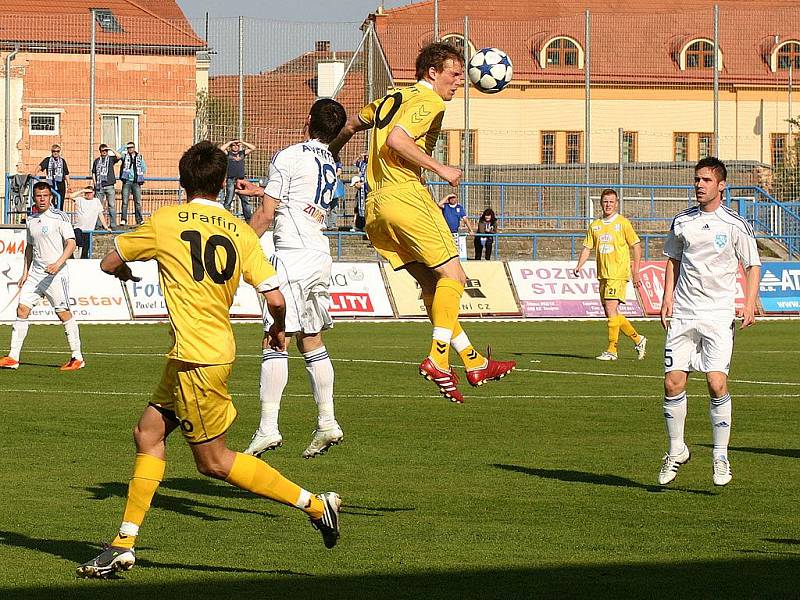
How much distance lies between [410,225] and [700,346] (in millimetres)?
2158

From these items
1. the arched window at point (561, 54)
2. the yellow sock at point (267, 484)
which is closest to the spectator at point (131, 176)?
the arched window at point (561, 54)

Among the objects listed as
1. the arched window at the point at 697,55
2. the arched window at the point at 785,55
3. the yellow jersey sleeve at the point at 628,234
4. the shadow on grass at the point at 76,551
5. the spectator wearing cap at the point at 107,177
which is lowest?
the shadow on grass at the point at 76,551

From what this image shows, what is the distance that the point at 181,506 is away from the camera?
29.3 ft

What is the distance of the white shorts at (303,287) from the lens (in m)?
10.2

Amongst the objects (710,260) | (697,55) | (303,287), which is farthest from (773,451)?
(697,55)

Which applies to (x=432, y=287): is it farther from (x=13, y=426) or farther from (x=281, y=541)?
(x=13, y=426)

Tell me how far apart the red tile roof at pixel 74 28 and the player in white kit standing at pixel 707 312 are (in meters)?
28.5

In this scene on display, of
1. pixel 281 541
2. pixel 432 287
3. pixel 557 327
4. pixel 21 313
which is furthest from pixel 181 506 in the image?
pixel 557 327

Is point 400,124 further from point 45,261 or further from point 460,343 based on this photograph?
point 45,261

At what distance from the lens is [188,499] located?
30.1 ft

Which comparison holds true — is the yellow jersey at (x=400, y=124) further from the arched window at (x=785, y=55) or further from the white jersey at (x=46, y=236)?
the arched window at (x=785, y=55)

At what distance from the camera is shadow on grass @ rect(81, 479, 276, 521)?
875 centimetres

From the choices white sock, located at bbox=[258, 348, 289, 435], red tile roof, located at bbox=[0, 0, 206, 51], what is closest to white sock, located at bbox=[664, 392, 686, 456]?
white sock, located at bbox=[258, 348, 289, 435]

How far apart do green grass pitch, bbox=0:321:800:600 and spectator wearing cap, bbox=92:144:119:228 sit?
1707cm
